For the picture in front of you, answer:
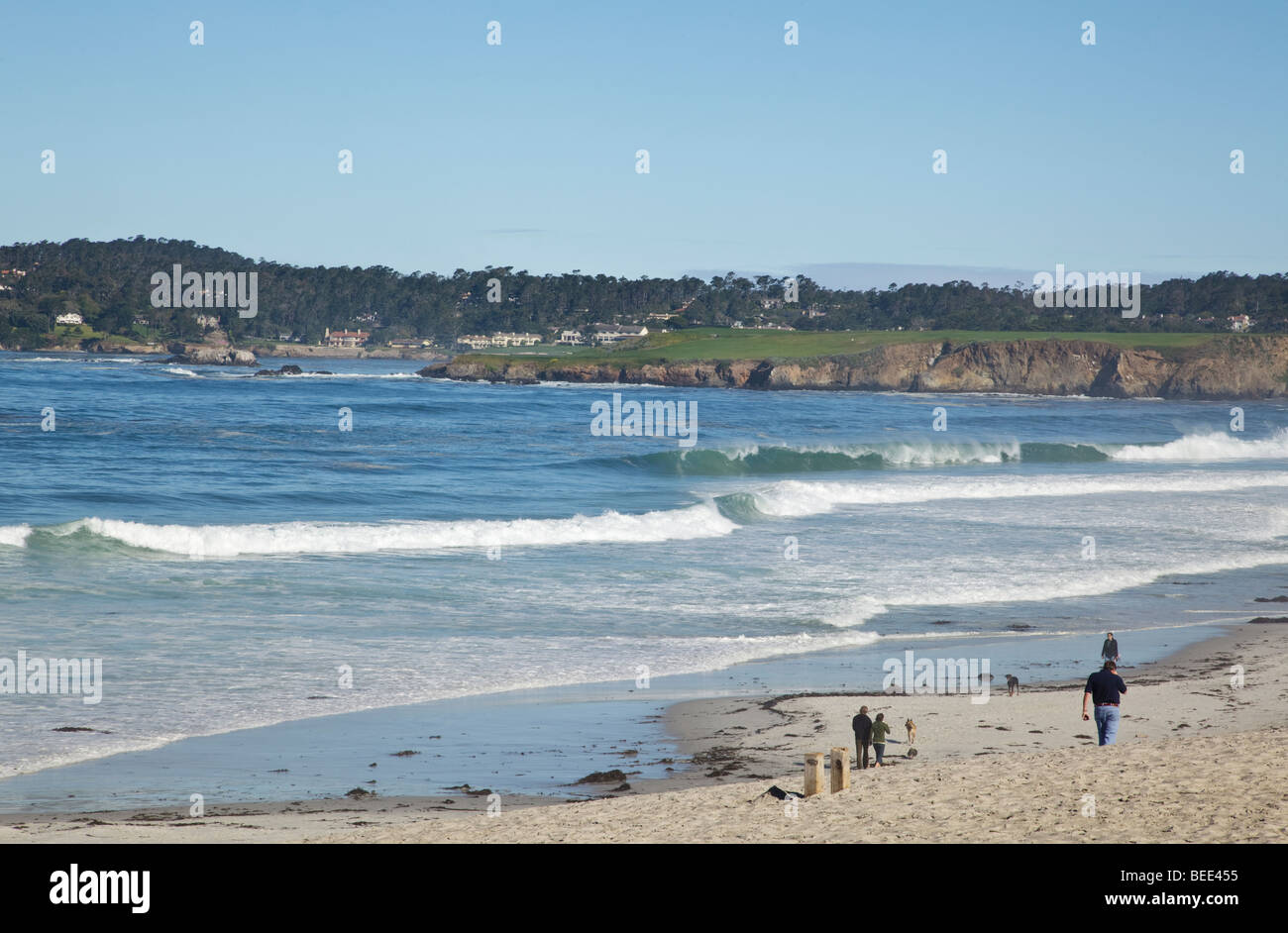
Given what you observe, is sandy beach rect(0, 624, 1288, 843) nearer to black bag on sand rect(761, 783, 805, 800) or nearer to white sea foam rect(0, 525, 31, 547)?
black bag on sand rect(761, 783, 805, 800)

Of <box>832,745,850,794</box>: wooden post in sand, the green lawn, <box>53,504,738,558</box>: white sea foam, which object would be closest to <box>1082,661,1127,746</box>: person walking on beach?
<box>832,745,850,794</box>: wooden post in sand

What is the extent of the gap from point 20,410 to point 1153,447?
176 feet

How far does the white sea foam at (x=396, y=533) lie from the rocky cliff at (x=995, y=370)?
3461 inches

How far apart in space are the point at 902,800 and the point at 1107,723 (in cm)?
346

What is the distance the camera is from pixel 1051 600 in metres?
21.2

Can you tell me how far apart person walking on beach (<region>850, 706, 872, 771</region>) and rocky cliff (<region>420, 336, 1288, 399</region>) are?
10448 centimetres

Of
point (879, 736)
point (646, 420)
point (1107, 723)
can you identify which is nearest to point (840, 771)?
point (879, 736)

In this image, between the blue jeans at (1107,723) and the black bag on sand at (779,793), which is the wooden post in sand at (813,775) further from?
the blue jeans at (1107,723)

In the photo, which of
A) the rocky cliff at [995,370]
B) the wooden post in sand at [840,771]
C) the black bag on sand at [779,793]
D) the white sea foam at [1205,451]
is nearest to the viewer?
the black bag on sand at [779,793]

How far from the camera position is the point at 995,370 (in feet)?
390

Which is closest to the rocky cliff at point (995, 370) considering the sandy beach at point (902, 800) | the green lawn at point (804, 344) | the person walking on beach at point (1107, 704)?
the green lawn at point (804, 344)

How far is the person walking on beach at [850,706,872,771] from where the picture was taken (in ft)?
37.9

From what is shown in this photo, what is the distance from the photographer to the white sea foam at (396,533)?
2431 cm
